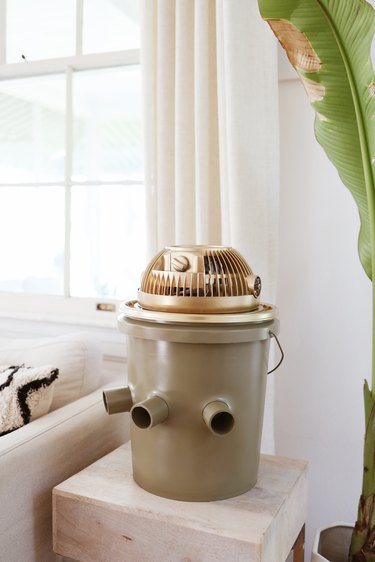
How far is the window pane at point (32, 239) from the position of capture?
7.48 feet

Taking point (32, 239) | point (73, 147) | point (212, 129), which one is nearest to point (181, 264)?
point (212, 129)

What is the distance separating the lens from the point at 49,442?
1.33 m

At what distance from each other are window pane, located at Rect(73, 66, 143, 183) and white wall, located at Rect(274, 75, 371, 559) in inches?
24.1

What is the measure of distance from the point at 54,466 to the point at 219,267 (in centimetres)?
63

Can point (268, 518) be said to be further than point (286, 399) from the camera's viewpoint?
No

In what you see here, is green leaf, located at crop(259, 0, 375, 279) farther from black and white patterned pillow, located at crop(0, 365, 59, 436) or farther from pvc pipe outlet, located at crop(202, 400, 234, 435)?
black and white patterned pillow, located at crop(0, 365, 59, 436)

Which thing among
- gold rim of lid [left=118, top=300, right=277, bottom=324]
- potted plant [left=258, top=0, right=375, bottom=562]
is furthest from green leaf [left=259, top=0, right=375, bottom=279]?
gold rim of lid [left=118, top=300, right=277, bottom=324]

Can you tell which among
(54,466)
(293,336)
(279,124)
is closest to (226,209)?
(279,124)

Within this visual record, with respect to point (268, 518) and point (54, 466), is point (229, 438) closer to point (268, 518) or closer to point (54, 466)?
point (268, 518)

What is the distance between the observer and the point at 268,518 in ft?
3.66

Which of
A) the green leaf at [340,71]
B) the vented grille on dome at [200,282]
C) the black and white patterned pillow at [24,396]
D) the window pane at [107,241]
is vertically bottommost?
the black and white patterned pillow at [24,396]

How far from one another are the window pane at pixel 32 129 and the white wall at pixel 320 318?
95cm

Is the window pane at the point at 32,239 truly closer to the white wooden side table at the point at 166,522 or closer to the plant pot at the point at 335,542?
the white wooden side table at the point at 166,522

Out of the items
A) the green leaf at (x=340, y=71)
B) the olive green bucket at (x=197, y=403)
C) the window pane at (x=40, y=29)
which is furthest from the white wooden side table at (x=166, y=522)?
the window pane at (x=40, y=29)
